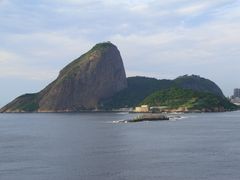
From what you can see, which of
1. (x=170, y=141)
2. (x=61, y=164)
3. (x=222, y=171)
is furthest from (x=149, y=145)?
(x=222, y=171)

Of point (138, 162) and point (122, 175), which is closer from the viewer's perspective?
point (122, 175)

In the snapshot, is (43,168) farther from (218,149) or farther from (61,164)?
(218,149)

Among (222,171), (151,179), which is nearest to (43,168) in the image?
(151,179)

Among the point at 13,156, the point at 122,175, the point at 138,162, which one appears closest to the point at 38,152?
the point at 13,156

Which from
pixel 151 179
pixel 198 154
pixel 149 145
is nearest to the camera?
pixel 151 179

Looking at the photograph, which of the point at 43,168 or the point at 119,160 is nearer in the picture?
the point at 43,168

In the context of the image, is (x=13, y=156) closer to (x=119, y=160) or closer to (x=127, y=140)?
(x=119, y=160)

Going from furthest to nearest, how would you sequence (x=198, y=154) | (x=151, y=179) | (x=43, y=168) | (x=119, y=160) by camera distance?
1. (x=198, y=154)
2. (x=119, y=160)
3. (x=43, y=168)
4. (x=151, y=179)

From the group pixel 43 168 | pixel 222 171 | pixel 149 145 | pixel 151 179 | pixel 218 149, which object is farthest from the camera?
pixel 149 145

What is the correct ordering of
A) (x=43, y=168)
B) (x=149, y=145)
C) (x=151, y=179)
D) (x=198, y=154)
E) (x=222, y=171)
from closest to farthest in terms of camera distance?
1. (x=151, y=179)
2. (x=222, y=171)
3. (x=43, y=168)
4. (x=198, y=154)
5. (x=149, y=145)
